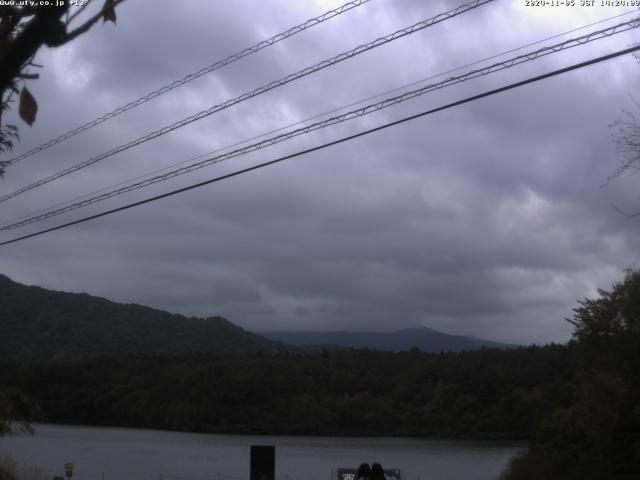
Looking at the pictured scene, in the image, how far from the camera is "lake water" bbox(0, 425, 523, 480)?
37.2 metres

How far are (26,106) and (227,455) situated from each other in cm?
4052

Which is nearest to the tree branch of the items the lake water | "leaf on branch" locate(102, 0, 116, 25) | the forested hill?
"leaf on branch" locate(102, 0, 116, 25)

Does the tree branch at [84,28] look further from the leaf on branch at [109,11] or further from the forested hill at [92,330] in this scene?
the forested hill at [92,330]

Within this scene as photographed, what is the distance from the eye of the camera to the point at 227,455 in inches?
1710

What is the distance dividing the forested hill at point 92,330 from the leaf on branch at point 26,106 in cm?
6255

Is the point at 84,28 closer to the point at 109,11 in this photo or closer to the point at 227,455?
the point at 109,11

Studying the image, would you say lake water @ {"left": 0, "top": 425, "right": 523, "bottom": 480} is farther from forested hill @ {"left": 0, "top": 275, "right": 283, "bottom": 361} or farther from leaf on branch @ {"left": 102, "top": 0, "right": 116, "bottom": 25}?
leaf on branch @ {"left": 102, "top": 0, "right": 116, "bottom": 25}

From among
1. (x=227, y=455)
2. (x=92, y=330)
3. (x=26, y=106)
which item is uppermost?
(x=92, y=330)

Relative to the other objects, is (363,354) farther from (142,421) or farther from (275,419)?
(142,421)

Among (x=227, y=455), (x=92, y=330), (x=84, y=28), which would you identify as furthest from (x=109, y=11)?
(x=92, y=330)

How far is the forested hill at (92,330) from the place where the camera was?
68.6 meters

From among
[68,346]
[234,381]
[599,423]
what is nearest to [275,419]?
[234,381]

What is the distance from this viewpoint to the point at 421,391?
5653 cm

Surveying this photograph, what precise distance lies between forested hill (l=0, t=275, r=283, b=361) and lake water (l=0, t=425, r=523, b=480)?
51.8ft
